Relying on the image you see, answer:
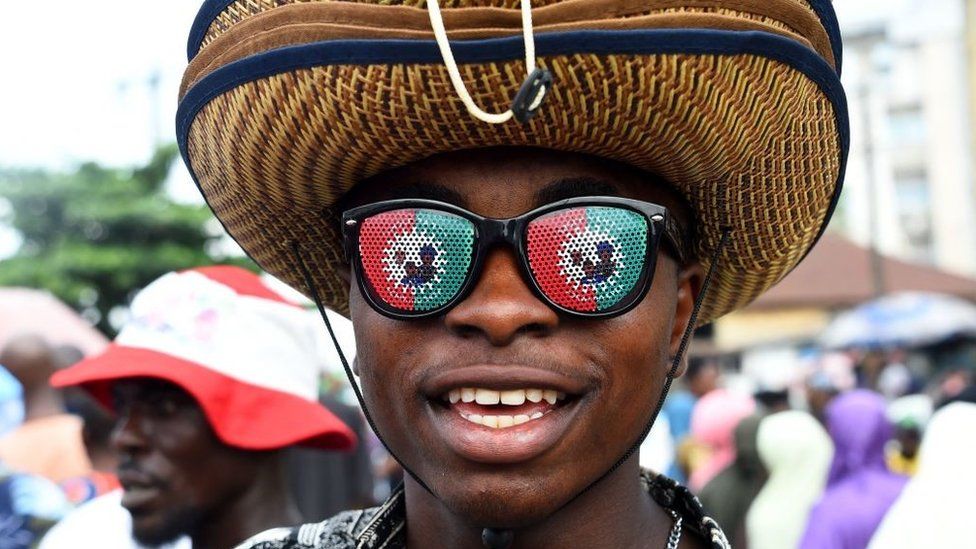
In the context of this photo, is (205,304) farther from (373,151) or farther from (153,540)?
(373,151)

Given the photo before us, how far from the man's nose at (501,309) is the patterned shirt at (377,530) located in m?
0.53

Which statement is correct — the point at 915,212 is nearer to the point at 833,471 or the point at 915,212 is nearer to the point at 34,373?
the point at 833,471

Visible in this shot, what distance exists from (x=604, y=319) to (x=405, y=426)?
1.20 feet

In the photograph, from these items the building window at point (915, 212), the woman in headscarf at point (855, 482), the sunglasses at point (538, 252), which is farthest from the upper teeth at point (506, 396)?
the building window at point (915, 212)

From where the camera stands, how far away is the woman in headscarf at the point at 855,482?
4695 mm

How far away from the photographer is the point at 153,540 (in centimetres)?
329

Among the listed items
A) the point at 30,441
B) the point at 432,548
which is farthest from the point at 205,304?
the point at 30,441

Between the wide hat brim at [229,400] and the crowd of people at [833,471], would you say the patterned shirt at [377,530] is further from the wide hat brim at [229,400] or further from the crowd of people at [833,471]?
the crowd of people at [833,471]

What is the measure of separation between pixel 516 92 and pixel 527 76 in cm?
5

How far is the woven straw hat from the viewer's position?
1493 mm

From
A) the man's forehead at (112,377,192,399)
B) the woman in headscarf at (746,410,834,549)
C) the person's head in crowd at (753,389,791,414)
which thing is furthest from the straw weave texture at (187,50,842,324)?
the person's head in crowd at (753,389,791,414)

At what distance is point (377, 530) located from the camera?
6.47ft

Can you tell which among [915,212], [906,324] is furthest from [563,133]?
[915,212]

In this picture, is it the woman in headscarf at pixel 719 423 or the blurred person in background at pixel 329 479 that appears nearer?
the blurred person in background at pixel 329 479
